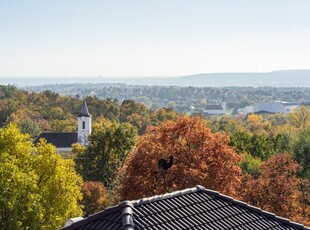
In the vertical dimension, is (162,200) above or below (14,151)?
above

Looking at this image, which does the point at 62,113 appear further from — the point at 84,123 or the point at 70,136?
the point at 84,123

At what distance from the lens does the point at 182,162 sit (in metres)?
21.7

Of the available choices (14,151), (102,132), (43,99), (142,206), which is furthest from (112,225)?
(43,99)

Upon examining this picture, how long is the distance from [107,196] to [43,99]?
68.0 metres

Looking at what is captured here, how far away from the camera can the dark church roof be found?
193 ft

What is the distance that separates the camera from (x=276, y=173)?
905 inches

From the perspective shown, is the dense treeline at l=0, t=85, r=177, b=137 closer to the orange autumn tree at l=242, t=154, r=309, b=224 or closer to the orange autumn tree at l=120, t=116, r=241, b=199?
the orange autumn tree at l=120, t=116, r=241, b=199

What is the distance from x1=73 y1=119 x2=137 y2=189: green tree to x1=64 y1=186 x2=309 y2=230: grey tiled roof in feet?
86.6

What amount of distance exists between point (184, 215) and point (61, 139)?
5155cm

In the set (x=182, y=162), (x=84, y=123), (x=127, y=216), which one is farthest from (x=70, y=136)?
(x=127, y=216)

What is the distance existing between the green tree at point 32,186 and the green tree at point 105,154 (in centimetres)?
1318

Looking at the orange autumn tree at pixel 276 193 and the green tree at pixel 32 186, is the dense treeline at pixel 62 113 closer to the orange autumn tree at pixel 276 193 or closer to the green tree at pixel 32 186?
the green tree at pixel 32 186

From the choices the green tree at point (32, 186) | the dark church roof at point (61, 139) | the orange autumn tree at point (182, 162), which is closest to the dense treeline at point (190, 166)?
the orange autumn tree at point (182, 162)

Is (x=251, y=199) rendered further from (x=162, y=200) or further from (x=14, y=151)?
(x=162, y=200)
